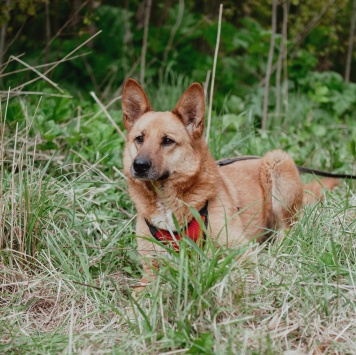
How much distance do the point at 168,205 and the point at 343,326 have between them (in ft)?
4.63

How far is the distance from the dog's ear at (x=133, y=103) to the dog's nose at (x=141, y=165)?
59 centimetres

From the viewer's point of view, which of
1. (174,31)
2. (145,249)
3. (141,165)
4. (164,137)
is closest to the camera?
(141,165)

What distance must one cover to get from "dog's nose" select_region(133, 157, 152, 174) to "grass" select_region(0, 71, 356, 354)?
50 cm

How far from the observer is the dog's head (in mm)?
3547

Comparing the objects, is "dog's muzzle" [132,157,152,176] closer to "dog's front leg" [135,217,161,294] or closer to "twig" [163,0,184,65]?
"dog's front leg" [135,217,161,294]

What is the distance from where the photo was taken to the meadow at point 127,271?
2.64 metres

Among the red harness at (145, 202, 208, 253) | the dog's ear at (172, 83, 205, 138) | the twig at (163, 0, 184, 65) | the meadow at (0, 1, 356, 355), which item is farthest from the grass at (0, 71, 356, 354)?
the twig at (163, 0, 184, 65)

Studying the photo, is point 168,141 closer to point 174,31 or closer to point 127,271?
point 127,271

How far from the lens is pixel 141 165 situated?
3457 mm

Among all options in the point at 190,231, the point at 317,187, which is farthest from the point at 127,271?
the point at 317,187

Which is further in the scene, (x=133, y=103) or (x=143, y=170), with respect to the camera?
(x=133, y=103)

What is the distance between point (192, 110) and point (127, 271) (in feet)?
4.06

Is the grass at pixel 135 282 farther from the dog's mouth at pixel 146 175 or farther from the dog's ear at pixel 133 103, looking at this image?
the dog's ear at pixel 133 103

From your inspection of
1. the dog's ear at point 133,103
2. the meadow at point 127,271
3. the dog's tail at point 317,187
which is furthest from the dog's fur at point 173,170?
the dog's tail at point 317,187
